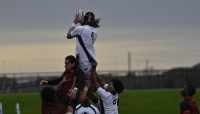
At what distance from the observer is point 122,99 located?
1850 inches

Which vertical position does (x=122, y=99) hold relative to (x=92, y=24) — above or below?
below

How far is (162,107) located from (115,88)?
2666cm

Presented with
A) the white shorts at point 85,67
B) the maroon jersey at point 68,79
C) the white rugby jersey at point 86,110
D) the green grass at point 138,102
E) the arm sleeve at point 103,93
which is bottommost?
the green grass at point 138,102

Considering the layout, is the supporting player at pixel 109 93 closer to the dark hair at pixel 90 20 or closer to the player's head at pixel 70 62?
the player's head at pixel 70 62

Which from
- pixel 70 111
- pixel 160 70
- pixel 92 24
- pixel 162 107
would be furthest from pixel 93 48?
pixel 160 70

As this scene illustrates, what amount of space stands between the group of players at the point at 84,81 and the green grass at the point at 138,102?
23383 millimetres

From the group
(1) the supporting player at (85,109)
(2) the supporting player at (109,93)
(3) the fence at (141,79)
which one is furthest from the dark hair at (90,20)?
(3) the fence at (141,79)

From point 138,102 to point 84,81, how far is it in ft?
95.3

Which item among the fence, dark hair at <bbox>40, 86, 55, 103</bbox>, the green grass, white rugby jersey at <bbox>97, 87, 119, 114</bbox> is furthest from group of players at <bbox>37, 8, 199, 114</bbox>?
the fence

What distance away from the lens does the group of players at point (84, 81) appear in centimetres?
1658

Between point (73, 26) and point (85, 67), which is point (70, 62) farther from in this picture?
point (73, 26)

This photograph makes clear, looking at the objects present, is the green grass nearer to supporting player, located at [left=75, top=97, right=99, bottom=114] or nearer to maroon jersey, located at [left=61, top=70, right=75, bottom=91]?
maroon jersey, located at [left=61, top=70, right=75, bottom=91]

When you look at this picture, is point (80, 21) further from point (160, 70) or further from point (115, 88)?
point (160, 70)

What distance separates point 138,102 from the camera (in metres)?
46.2
